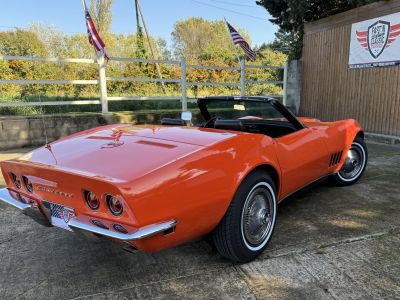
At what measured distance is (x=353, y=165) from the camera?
446cm

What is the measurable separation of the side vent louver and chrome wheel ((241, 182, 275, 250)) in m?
1.26

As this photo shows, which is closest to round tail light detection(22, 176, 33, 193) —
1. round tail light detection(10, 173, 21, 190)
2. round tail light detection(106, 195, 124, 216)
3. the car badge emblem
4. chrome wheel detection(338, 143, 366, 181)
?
round tail light detection(10, 173, 21, 190)

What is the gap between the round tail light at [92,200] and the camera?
2.15 m

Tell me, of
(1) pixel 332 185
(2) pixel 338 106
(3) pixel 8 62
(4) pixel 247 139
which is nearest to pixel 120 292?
(4) pixel 247 139

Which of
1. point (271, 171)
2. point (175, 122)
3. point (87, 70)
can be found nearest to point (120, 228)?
point (271, 171)

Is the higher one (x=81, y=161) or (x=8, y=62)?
(x=8, y=62)

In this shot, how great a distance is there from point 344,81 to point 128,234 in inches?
335

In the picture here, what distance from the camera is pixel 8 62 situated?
15430 millimetres

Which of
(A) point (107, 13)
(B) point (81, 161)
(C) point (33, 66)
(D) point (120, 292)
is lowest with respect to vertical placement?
(D) point (120, 292)

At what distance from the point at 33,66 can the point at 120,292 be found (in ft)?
46.7

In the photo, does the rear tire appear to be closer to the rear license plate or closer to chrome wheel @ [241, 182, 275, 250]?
chrome wheel @ [241, 182, 275, 250]

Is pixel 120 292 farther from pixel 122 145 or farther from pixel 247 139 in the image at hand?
pixel 247 139

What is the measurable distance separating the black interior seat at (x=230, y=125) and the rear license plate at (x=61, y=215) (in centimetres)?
144

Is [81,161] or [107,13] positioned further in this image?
[107,13]
